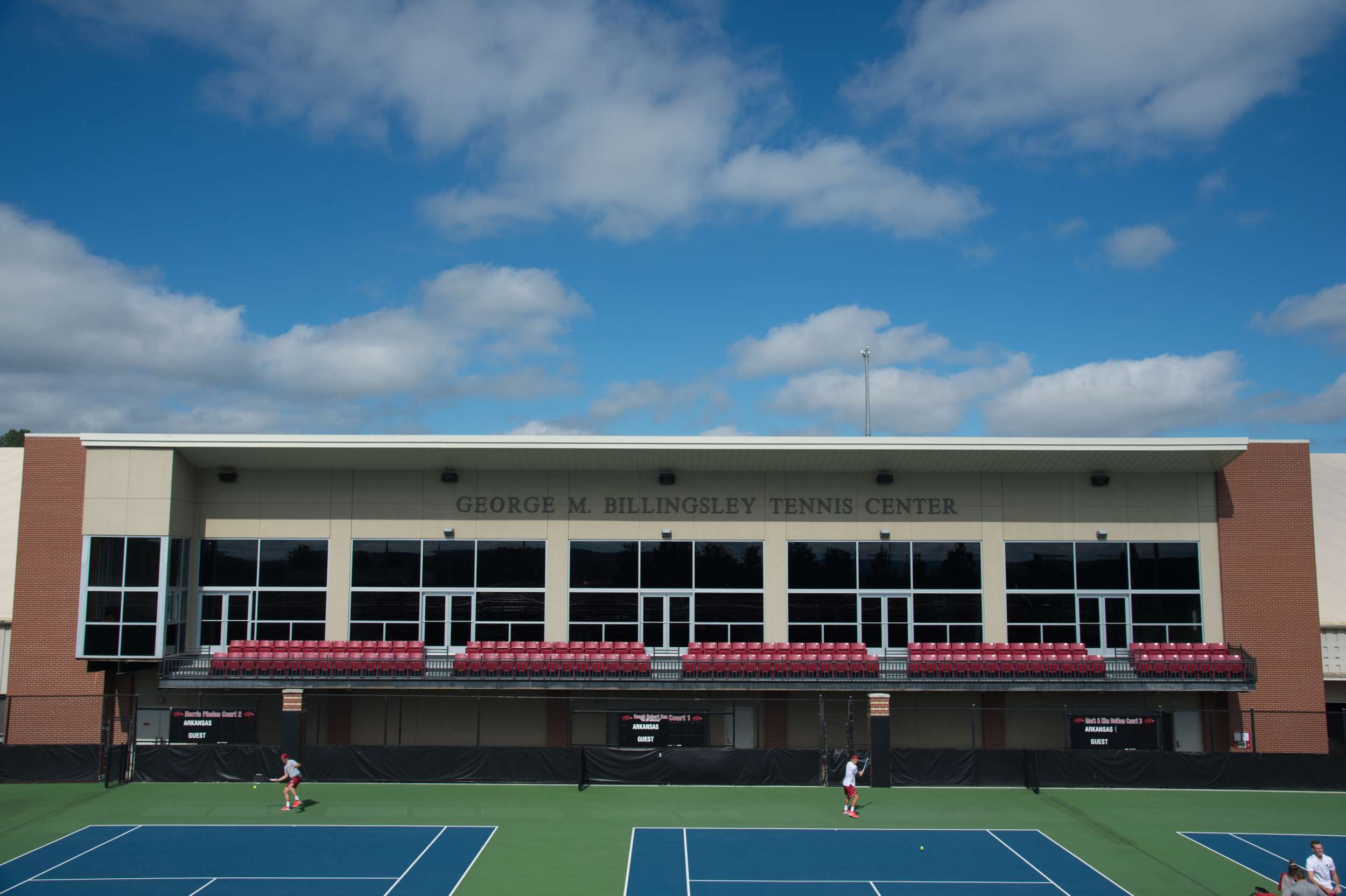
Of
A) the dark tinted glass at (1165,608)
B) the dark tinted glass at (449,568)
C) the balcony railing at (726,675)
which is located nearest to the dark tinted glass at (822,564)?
the balcony railing at (726,675)

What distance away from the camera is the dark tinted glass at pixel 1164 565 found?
33562 mm

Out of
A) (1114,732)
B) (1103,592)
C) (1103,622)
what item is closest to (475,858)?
(1114,732)

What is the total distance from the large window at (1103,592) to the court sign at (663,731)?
10782 mm

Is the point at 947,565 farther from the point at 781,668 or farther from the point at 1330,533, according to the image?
the point at 1330,533

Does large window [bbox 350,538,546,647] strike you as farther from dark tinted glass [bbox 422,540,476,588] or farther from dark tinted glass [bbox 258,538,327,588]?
dark tinted glass [bbox 258,538,327,588]

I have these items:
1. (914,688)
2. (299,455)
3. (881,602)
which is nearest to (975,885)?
(914,688)

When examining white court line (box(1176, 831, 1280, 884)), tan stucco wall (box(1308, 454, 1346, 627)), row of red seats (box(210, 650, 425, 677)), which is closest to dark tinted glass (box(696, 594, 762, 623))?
row of red seats (box(210, 650, 425, 677))

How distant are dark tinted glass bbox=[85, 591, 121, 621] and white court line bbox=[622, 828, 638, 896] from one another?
17768 millimetres

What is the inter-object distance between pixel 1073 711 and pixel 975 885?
1186 centimetres

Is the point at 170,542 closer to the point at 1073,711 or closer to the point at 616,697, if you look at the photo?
the point at 616,697

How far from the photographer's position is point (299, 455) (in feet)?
108

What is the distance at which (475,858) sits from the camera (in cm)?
2262

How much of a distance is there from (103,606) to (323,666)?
6.90m

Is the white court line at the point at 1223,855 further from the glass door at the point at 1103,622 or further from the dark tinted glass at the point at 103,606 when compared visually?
the dark tinted glass at the point at 103,606
